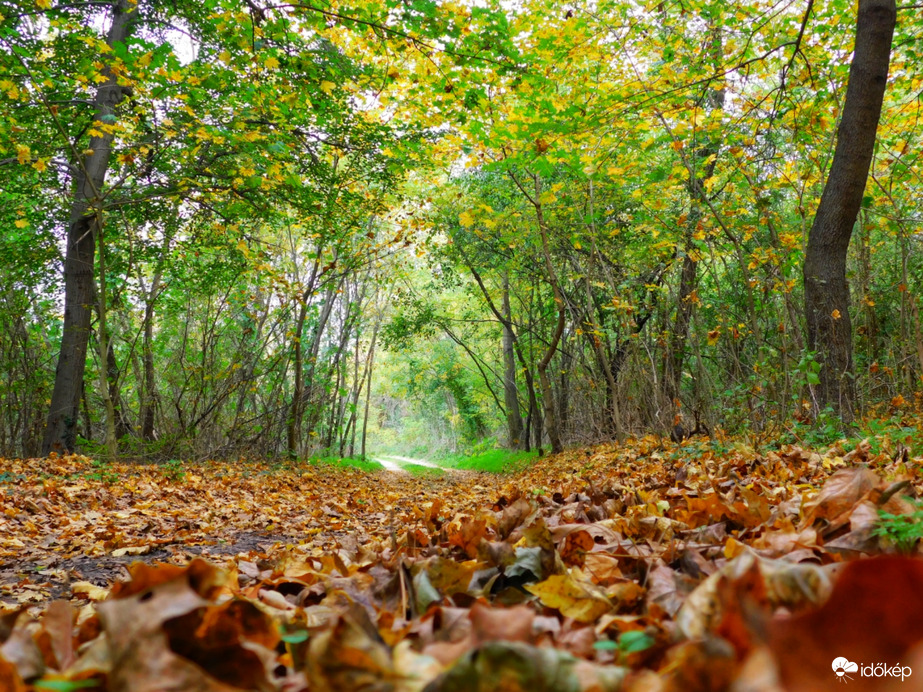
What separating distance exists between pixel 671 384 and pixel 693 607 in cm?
776

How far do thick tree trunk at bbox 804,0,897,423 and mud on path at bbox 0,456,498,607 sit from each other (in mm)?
2847

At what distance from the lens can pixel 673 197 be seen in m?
8.40

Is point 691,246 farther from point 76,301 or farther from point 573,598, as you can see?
point 76,301

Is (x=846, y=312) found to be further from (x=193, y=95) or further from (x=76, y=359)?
(x=76, y=359)

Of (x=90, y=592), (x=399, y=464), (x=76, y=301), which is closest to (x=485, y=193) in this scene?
(x=76, y=301)

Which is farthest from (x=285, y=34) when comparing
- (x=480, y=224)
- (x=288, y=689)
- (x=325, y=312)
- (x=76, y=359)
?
(x=325, y=312)

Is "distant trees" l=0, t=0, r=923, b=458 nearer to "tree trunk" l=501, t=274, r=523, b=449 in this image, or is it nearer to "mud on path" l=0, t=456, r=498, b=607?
"tree trunk" l=501, t=274, r=523, b=449

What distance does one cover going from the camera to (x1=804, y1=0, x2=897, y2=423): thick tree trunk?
4234 mm

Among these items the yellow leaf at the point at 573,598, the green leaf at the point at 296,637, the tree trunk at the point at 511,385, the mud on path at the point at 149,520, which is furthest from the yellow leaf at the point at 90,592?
the tree trunk at the point at 511,385

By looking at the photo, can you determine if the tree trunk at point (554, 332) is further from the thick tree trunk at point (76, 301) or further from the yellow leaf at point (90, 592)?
the yellow leaf at point (90, 592)

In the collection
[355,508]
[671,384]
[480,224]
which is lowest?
[355,508]

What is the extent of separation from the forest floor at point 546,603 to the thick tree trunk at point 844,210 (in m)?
1.76

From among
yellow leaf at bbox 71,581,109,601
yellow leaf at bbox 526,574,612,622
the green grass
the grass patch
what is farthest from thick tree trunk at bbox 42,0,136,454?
yellow leaf at bbox 526,574,612,622

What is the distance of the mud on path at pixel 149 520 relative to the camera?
2.65 meters
